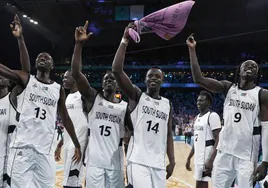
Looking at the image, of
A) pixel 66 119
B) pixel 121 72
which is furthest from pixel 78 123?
pixel 121 72

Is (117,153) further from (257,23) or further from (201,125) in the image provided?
(257,23)

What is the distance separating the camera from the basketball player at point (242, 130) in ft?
12.9

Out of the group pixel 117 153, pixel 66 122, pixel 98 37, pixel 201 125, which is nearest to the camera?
pixel 117 153

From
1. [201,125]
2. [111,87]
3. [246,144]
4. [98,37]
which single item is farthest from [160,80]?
[98,37]

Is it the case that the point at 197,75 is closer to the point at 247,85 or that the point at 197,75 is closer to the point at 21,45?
the point at 247,85

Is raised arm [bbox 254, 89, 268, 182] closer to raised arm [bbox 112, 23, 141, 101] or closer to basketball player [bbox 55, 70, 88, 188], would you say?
raised arm [bbox 112, 23, 141, 101]

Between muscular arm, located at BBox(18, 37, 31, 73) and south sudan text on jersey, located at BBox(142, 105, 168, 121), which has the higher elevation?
muscular arm, located at BBox(18, 37, 31, 73)

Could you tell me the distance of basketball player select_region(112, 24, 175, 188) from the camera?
3.67m

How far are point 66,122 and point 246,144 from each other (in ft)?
7.26

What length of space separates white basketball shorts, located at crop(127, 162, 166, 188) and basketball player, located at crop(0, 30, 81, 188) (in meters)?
1.01

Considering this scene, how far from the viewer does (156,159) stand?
3826 millimetres

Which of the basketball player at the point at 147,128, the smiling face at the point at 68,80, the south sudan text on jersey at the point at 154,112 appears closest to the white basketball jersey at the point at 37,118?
the basketball player at the point at 147,128

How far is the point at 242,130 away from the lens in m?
4.03

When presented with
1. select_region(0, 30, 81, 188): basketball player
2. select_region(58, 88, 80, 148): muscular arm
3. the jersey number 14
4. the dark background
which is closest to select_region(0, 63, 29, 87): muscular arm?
select_region(0, 30, 81, 188): basketball player
